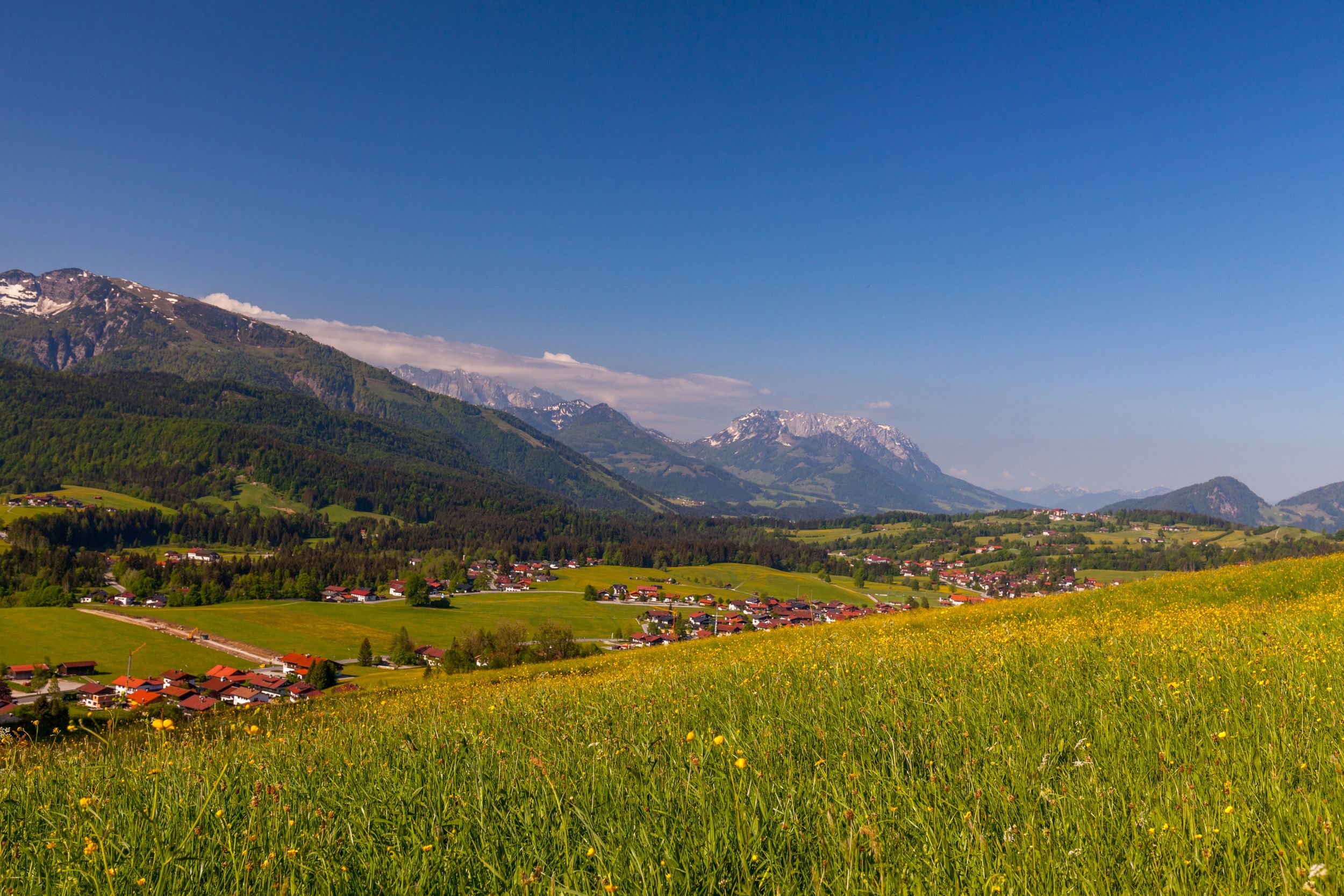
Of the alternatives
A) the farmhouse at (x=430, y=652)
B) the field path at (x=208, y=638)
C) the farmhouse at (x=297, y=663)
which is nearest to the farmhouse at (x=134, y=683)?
the field path at (x=208, y=638)

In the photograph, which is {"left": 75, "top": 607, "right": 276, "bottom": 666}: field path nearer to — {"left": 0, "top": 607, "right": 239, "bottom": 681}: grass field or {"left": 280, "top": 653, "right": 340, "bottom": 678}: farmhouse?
{"left": 0, "top": 607, "right": 239, "bottom": 681}: grass field

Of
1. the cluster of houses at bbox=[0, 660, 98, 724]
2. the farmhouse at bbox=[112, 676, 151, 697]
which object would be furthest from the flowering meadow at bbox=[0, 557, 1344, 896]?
the cluster of houses at bbox=[0, 660, 98, 724]

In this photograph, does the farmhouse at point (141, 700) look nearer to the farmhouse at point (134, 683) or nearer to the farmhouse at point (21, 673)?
the farmhouse at point (134, 683)

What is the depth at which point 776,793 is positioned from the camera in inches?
143

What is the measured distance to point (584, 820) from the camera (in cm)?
322

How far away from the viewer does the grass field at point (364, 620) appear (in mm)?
114625

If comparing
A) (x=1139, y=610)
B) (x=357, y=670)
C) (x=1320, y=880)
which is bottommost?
(x=357, y=670)

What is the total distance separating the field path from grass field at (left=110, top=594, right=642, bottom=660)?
212cm

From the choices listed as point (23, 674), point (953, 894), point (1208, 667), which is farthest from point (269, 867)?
point (23, 674)

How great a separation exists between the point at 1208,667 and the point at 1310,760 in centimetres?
286

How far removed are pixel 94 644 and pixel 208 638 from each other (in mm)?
14290

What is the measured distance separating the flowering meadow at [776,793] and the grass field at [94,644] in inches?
4094

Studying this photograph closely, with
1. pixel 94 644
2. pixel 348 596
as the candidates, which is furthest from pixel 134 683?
pixel 348 596

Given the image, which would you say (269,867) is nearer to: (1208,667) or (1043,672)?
(1043,672)
